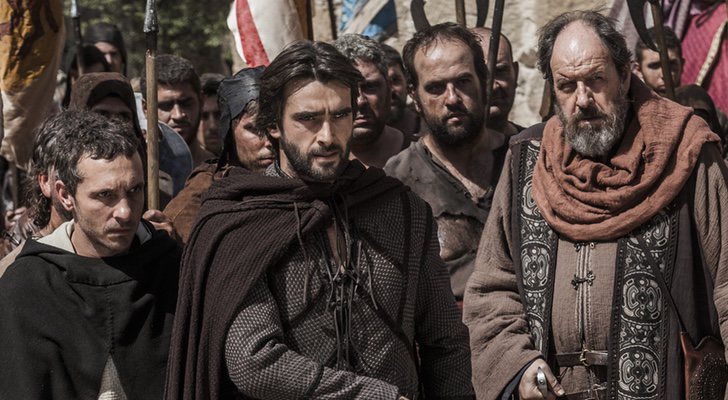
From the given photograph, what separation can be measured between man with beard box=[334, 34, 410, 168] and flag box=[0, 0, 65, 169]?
1.46m

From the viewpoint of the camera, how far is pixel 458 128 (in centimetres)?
571

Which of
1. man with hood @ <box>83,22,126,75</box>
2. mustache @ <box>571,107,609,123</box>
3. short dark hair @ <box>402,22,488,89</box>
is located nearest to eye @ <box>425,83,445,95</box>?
short dark hair @ <box>402,22,488,89</box>

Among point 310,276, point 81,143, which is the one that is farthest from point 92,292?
point 310,276

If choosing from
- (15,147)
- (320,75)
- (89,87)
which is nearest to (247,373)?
(320,75)

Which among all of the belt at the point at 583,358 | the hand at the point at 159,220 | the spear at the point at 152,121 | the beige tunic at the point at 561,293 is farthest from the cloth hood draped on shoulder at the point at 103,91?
the belt at the point at 583,358

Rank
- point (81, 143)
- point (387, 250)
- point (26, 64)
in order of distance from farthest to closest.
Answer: point (26, 64), point (81, 143), point (387, 250)

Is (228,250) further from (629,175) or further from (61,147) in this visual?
(629,175)

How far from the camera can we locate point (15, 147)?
22.7ft

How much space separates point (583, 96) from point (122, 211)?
168cm

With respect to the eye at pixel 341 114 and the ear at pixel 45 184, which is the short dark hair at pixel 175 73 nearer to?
the ear at pixel 45 184

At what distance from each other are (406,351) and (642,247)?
106 centimetres

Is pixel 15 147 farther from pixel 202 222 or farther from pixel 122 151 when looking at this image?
pixel 202 222

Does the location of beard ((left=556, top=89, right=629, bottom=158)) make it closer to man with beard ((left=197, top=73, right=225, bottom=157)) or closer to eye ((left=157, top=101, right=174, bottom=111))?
eye ((left=157, top=101, right=174, bottom=111))

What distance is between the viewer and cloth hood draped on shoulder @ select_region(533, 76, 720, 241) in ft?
15.3
